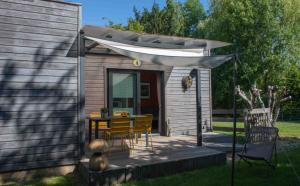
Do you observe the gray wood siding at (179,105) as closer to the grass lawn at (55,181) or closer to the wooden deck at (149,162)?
the wooden deck at (149,162)

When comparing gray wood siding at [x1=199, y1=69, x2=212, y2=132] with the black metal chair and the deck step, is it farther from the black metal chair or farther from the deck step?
the deck step

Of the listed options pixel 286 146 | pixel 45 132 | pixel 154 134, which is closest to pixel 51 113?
pixel 45 132

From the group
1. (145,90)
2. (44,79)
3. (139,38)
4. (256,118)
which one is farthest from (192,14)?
(44,79)

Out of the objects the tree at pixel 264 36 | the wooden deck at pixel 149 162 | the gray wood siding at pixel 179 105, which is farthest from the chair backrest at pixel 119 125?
the tree at pixel 264 36

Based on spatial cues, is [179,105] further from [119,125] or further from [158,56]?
[158,56]

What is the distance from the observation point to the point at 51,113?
5363 mm

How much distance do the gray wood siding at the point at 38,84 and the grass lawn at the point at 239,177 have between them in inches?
61.1

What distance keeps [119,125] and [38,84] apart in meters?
1.61

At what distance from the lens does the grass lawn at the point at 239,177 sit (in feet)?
16.0

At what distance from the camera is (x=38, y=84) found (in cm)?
526

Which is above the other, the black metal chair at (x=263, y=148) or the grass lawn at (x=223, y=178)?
the black metal chair at (x=263, y=148)

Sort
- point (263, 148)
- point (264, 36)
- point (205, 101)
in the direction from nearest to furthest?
point (263, 148) < point (205, 101) < point (264, 36)

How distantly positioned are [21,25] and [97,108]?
11.0 ft

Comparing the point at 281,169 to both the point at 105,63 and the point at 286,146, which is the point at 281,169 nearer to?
the point at 286,146
